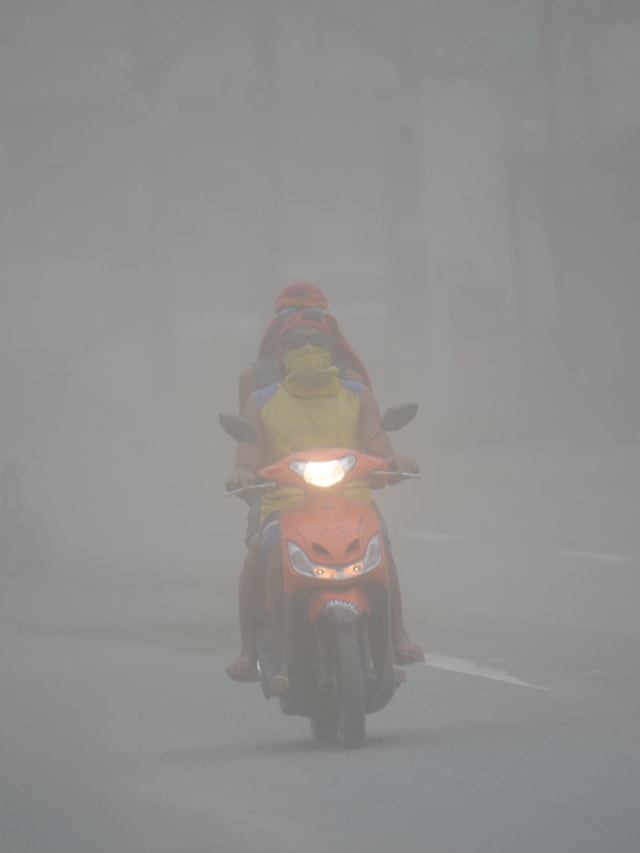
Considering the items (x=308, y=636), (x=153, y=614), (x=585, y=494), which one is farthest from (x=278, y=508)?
(x=585, y=494)

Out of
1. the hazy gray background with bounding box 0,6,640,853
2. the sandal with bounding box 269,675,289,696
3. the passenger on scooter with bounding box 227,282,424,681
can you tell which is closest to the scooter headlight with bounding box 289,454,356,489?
the passenger on scooter with bounding box 227,282,424,681

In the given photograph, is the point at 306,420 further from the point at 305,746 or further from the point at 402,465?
the point at 305,746

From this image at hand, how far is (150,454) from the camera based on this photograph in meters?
30.4

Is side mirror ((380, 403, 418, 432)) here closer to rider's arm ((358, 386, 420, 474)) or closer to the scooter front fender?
rider's arm ((358, 386, 420, 474))

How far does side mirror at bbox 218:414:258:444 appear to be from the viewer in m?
8.01

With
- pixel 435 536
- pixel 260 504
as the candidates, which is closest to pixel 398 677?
pixel 260 504

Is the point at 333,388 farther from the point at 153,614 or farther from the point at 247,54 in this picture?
the point at 247,54

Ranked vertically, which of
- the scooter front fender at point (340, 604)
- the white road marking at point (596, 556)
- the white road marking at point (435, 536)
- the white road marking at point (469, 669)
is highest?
the scooter front fender at point (340, 604)

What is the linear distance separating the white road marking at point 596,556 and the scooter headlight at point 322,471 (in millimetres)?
7453

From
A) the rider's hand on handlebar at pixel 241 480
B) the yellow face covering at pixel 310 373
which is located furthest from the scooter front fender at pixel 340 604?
the yellow face covering at pixel 310 373

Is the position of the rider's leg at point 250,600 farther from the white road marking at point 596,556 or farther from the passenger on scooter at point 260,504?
the white road marking at point 596,556

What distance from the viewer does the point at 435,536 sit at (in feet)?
57.2

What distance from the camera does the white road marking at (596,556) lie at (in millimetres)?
15102

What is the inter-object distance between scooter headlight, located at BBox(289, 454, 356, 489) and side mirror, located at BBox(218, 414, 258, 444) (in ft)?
0.88
